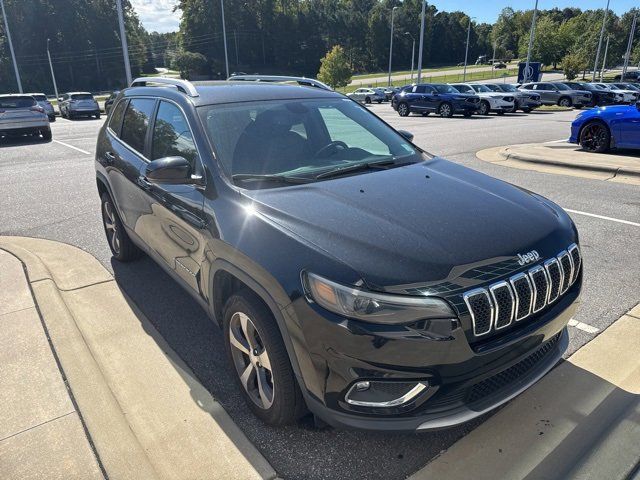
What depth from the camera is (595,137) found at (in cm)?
1070

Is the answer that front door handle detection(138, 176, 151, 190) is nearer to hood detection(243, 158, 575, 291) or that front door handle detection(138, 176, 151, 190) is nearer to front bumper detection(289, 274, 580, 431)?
hood detection(243, 158, 575, 291)

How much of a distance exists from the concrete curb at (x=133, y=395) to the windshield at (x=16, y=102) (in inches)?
570

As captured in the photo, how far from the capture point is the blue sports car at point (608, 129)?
9.89 metres

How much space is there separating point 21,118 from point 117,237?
524 inches

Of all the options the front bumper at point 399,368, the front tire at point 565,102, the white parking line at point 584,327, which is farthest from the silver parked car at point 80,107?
the front bumper at point 399,368

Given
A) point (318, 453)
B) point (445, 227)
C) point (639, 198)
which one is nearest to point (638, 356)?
point (445, 227)

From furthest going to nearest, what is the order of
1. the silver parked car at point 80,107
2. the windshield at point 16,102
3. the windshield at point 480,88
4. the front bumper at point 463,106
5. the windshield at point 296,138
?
the windshield at point 480,88 < the silver parked car at point 80,107 < the front bumper at point 463,106 < the windshield at point 16,102 < the windshield at point 296,138

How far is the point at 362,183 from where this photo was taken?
2945mm

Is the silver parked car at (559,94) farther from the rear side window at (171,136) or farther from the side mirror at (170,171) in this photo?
the side mirror at (170,171)

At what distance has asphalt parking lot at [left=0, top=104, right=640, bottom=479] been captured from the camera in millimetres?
2457

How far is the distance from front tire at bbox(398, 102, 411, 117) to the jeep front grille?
966 inches

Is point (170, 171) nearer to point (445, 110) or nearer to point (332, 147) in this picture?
point (332, 147)

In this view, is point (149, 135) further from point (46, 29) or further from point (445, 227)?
point (46, 29)

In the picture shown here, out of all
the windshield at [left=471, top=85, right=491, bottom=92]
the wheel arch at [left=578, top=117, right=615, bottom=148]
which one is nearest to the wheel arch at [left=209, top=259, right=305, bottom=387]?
the wheel arch at [left=578, top=117, right=615, bottom=148]
